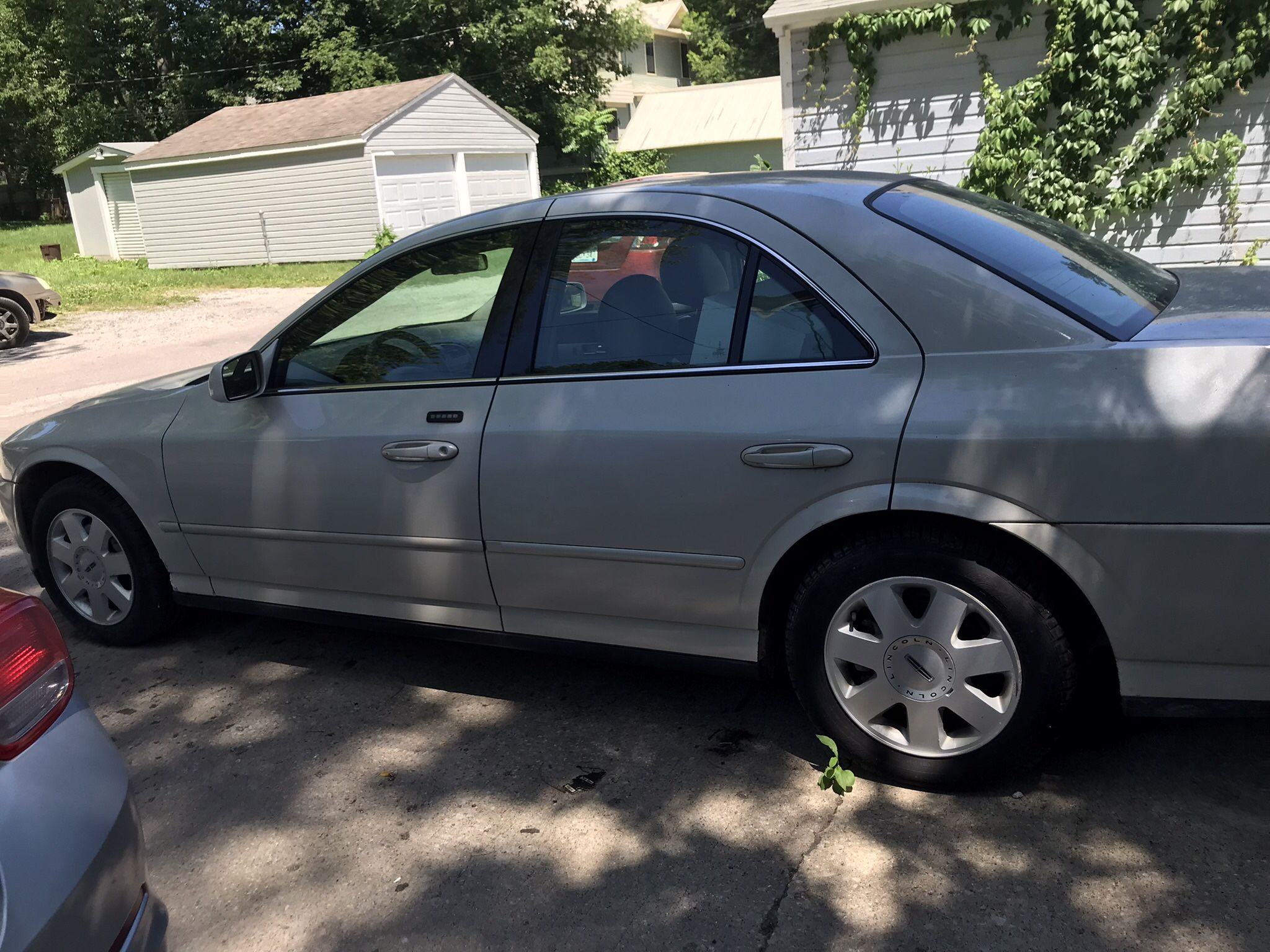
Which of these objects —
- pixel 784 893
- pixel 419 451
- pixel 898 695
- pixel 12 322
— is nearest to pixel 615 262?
pixel 419 451

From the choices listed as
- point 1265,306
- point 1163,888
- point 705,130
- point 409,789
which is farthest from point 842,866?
point 705,130

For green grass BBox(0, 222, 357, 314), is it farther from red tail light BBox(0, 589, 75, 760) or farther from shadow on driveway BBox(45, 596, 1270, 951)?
red tail light BBox(0, 589, 75, 760)

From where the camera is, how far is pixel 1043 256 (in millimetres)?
3182

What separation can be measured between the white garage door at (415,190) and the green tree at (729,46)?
1100 inches

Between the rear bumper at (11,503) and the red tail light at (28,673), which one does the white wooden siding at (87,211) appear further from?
the red tail light at (28,673)

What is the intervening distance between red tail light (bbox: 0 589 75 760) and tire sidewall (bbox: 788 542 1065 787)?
184cm

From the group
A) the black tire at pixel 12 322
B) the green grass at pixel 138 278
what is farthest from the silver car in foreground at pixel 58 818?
the green grass at pixel 138 278

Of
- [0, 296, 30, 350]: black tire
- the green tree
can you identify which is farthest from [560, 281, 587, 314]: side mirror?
the green tree

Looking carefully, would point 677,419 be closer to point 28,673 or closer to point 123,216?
point 28,673

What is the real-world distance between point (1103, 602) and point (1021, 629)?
21 cm

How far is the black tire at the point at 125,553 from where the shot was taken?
4195 millimetres

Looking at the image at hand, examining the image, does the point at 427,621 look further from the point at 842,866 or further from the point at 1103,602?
the point at 1103,602

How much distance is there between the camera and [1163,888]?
2594 mm

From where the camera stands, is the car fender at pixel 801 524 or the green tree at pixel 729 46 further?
the green tree at pixel 729 46
